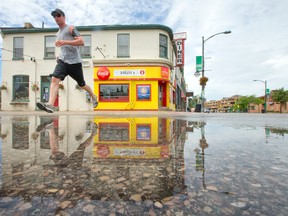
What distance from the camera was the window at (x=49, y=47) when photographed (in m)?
18.3

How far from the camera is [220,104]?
15962cm

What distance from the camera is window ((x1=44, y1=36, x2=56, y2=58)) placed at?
18328mm

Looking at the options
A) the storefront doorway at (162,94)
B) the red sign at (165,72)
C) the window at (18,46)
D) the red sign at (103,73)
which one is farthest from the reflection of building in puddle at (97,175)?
the window at (18,46)

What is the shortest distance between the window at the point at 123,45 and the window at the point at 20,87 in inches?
377

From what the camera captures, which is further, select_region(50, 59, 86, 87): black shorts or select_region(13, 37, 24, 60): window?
select_region(13, 37, 24, 60): window

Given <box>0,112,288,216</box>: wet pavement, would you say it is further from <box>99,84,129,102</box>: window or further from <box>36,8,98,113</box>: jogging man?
<box>99,84,129,102</box>: window

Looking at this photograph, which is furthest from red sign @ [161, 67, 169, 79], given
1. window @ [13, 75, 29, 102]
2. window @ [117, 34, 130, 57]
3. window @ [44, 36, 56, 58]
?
window @ [13, 75, 29, 102]

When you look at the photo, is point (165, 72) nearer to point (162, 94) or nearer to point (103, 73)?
point (162, 94)

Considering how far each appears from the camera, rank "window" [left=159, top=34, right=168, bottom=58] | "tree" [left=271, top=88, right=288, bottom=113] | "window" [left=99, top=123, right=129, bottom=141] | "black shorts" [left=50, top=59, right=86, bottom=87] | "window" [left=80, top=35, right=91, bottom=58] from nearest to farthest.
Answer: "window" [left=99, top=123, right=129, bottom=141], "black shorts" [left=50, top=59, right=86, bottom=87], "window" [left=80, top=35, right=91, bottom=58], "window" [left=159, top=34, right=168, bottom=58], "tree" [left=271, top=88, right=288, bottom=113]

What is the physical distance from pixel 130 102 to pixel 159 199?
Answer: 16.9 meters

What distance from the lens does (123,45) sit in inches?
712

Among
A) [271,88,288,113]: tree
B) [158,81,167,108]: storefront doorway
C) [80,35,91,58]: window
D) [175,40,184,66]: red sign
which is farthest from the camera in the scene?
[271,88,288,113]: tree

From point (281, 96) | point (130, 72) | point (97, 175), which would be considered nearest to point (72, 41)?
point (97, 175)

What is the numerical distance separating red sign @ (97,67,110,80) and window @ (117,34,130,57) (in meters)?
1.97
